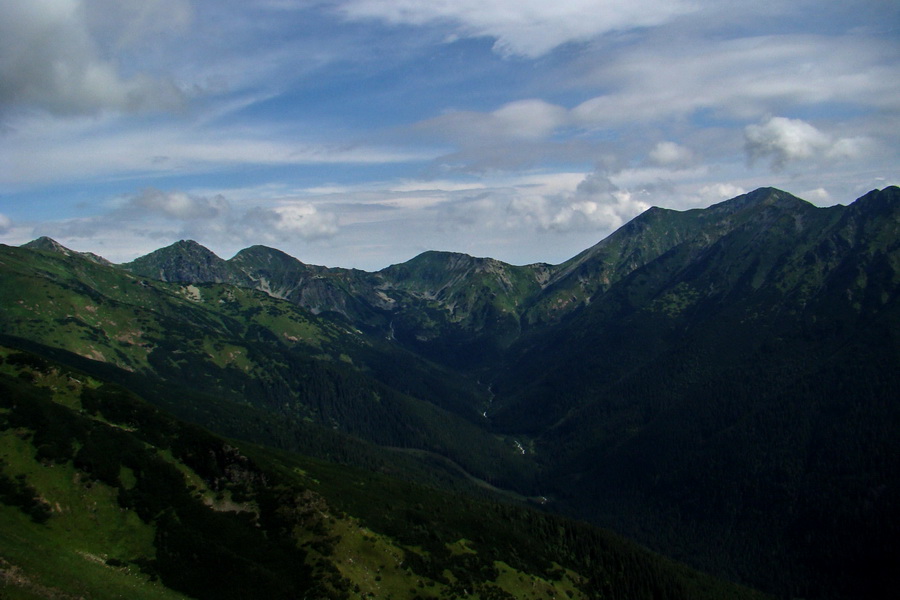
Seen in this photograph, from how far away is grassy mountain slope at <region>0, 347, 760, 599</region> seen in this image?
293 feet

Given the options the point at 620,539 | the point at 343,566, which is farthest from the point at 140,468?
the point at 620,539

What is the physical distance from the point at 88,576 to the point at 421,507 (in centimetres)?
10066

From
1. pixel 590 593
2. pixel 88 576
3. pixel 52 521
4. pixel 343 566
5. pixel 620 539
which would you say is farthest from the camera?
pixel 620 539

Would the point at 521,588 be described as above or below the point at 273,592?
below

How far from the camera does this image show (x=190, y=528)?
340 ft

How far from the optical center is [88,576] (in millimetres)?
78875

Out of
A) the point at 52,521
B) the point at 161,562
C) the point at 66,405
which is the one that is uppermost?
the point at 66,405

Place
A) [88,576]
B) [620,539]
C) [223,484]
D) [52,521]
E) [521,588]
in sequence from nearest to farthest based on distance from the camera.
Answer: [88,576] → [52,521] → [223,484] → [521,588] → [620,539]

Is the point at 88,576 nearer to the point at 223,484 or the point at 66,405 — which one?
the point at 223,484

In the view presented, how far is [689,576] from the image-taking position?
7584 inches

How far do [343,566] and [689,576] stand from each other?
138231mm

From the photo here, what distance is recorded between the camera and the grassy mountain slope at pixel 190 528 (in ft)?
293

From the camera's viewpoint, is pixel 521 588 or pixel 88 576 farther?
pixel 521 588

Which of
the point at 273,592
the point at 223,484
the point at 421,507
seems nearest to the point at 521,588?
the point at 421,507
